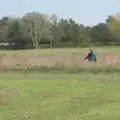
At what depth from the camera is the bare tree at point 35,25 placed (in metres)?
94.1

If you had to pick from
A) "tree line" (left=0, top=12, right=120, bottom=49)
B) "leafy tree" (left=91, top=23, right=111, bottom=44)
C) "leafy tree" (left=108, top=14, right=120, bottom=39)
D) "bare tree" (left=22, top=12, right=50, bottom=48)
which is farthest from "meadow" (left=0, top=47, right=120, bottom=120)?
"leafy tree" (left=108, top=14, right=120, bottom=39)

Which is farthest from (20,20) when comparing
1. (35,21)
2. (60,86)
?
(60,86)

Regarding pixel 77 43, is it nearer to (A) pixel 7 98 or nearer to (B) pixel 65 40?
(B) pixel 65 40

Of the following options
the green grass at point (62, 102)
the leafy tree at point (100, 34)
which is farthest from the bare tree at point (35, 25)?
the green grass at point (62, 102)

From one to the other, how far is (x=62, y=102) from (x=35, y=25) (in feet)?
282

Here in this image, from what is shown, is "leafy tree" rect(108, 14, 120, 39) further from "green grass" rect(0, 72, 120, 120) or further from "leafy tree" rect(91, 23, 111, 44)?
"green grass" rect(0, 72, 120, 120)

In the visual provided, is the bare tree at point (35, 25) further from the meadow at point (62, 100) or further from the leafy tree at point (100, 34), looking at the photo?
the meadow at point (62, 100)

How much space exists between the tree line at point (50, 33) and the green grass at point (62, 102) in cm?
6784

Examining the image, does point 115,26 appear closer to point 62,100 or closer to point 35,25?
point 35,25

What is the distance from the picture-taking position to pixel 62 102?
13.5 meters

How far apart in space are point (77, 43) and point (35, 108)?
79.1m

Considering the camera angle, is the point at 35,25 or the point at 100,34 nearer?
the point at 100,34

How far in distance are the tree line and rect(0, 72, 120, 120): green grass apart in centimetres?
6784

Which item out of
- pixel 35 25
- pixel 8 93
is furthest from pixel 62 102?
pixel 35 25
